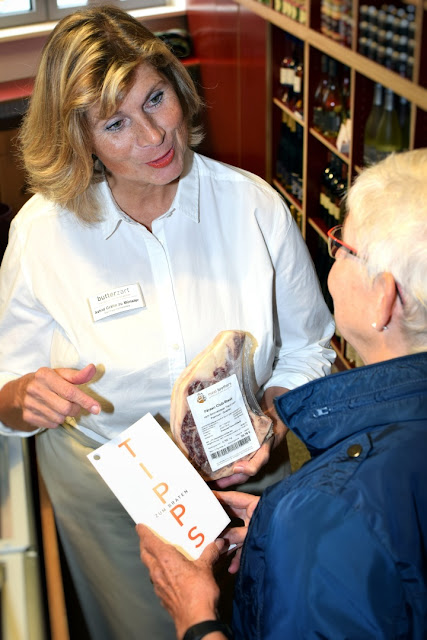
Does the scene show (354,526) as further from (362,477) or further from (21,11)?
(21,11)

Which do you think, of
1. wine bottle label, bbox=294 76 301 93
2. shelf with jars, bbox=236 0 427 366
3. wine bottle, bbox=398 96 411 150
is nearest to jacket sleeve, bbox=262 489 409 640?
shelf with jars, bbox=236 0 427 366

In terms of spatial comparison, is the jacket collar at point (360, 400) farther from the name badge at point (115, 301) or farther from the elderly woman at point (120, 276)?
the name badge at point (115, 301)

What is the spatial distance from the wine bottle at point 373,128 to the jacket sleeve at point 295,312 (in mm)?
1657

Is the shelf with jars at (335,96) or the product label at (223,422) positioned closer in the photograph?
the product label at (223,422)

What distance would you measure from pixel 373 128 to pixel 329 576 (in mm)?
2738

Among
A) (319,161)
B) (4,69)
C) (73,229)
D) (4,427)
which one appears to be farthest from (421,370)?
(4,69)

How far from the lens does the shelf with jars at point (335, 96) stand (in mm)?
2904

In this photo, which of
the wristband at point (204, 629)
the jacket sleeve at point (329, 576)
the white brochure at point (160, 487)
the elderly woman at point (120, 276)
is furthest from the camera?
the elderly woman at point (120, 276)

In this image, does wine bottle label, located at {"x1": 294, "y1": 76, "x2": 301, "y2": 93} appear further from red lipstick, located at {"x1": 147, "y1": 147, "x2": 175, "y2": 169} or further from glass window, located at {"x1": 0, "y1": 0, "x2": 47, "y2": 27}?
glass window, located at {"x1": 0, "y1": 0, "x2": 47, "y2": 27}

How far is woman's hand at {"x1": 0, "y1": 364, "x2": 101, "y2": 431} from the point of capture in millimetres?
1550

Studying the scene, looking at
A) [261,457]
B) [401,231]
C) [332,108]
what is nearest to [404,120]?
[332,108]

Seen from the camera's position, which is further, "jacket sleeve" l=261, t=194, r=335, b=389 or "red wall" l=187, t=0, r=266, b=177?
"red wall" l=187, t=0, r=266, b=177

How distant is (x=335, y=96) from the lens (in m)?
3.82

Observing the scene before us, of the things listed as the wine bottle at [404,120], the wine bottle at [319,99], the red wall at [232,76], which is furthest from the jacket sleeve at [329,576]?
the red wall at [232,76]
